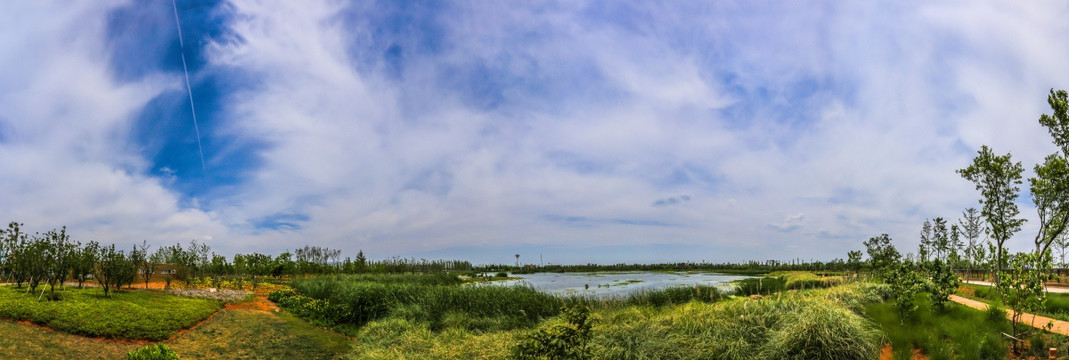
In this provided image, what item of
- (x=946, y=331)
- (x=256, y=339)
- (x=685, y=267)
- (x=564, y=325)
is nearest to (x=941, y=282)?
(x=946, y=331)

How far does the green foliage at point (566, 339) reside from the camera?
26.7 feet

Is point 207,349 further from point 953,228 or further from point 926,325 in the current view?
point 953,228

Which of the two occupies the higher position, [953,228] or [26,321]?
[953,228]

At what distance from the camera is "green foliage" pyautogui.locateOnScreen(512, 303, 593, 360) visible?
320 inches

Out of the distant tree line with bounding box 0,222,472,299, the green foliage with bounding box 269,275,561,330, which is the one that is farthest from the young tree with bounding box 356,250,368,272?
the green foliage with bounding box 269,275,561,330

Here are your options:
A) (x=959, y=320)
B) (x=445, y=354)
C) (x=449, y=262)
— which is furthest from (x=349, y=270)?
(x=959, y=320)

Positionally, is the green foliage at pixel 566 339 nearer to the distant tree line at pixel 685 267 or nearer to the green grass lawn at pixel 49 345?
the green grass lawn at pixel 49 345

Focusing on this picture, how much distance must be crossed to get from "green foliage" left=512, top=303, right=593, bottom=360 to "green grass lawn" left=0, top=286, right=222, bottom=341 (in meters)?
9.95

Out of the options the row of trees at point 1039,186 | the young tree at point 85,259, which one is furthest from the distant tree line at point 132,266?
A: the row of trees at point 1039,186

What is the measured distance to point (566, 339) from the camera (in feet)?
27.2

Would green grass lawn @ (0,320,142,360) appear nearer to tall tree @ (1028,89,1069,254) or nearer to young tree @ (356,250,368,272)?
tall tree @ (1028,89,1069,254)

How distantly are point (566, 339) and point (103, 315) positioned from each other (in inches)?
463

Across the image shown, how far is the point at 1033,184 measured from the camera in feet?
50.9

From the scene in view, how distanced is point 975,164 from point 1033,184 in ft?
11.7
